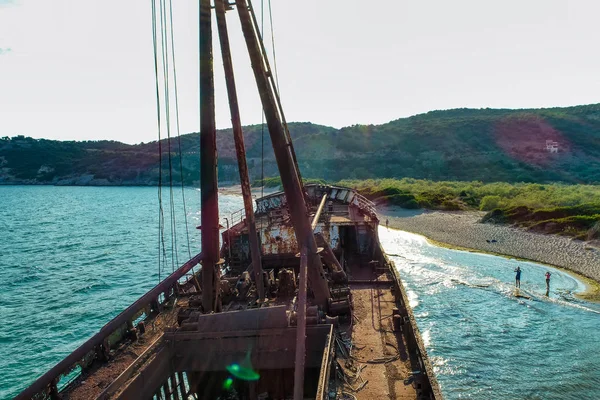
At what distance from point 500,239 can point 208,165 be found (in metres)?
46.9

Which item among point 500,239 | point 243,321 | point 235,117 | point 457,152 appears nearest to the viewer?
point 243,321

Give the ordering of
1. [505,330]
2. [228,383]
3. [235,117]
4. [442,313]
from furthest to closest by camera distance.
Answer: [442,313] → [505,330] → [235,117] → [228,383]

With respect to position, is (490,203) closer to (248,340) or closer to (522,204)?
(522,204)

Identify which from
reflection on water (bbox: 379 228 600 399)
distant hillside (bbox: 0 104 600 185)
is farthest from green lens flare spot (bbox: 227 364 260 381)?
distant hillside (bbox: 0 104 600 185)

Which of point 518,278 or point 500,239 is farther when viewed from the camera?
point 500,239

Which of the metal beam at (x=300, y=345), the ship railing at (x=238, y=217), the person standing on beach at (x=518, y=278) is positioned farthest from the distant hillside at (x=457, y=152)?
the metal beam at (x=300, y=345)

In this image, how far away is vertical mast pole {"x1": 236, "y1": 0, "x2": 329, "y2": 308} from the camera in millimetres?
12312

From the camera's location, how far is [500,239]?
51.0 metres

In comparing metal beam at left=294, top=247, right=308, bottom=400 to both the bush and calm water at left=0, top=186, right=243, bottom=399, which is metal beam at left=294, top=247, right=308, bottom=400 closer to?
calm water at left=0, top=186, right=243, bottom=399

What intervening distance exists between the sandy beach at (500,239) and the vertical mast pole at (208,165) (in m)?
34.3

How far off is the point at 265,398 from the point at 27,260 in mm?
51438

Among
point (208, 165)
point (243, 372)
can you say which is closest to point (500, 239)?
point (243, 372)

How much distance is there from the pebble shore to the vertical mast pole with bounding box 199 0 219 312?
113ft

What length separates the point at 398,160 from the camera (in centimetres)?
14450
